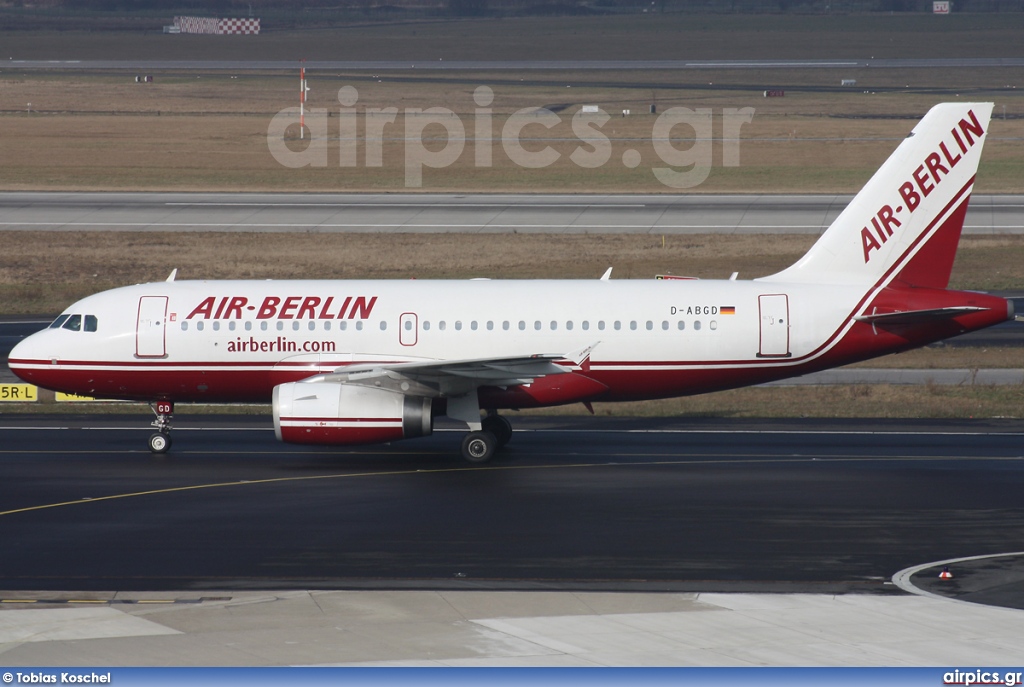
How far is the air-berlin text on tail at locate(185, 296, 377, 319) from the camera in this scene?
105 ft

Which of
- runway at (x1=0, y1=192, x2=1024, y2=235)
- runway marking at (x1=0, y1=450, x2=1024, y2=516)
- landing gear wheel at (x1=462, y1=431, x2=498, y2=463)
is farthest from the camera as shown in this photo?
runway at (x1=0, y1=192, x2=1024, y2=235)

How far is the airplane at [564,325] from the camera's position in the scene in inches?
1241

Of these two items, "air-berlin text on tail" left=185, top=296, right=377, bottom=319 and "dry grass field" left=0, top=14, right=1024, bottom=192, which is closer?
"air-berlin text on tail" left=185, top=296, right=377, bottom=319

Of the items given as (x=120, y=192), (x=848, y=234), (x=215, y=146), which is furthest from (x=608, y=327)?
(x=215, y=146)

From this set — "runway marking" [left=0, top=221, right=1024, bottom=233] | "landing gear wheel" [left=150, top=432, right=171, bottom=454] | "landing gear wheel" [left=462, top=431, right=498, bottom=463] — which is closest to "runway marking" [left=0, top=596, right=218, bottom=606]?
"landing gear wheel" [left=462, top=431, right=498, bottom=463]

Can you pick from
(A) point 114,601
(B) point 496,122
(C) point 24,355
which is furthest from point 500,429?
(B) point 496,122

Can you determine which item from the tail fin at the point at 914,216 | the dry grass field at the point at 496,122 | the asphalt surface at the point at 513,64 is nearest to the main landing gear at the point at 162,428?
the tail fin at the point at 914,216

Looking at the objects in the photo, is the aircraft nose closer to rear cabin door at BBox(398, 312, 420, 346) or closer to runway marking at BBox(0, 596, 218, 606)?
rear cabin door at BBox(398, 312, 420, 346)

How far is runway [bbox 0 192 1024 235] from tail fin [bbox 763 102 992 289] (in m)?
33.5

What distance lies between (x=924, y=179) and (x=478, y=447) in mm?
12765

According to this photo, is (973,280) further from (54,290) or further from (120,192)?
(120,192)

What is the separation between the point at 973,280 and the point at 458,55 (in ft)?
474

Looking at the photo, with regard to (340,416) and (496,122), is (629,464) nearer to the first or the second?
(340,416)

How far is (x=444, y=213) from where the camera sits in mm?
74000
